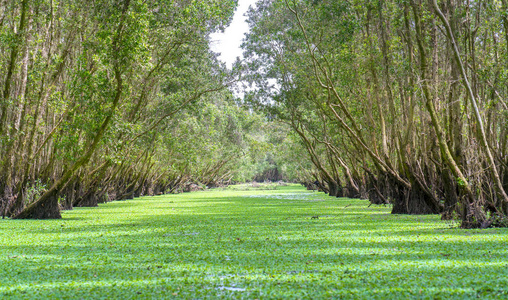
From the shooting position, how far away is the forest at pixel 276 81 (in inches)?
377

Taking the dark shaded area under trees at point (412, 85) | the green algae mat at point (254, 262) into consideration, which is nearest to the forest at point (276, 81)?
the dark shaded area under trees at point (412, 85)

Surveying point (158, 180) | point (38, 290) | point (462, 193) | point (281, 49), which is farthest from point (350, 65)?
point (158, 180)

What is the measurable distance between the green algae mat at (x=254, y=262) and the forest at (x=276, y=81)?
7.18ft

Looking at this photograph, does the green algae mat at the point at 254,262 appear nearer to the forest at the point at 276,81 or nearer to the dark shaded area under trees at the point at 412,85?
the dark shaded area under trees at the point at 412,85

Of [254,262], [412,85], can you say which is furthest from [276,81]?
[254,262]

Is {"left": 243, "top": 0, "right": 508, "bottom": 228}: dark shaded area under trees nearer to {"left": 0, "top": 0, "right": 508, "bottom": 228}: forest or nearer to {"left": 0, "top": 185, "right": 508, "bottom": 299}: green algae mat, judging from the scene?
{"left": 0, "top": 0, "right": 508, "bottom": 228}: forest

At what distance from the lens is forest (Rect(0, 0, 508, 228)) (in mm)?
9578

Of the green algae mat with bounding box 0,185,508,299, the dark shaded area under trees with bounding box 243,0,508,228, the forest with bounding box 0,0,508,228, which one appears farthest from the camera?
the forest with bounding box 0,0,508,228

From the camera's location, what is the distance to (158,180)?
1361 inches

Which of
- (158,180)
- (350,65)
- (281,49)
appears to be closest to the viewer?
(350,65)

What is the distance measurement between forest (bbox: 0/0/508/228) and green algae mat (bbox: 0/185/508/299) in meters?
2.19

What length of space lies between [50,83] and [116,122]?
8.64ft

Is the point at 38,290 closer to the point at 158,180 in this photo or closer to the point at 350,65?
the point at 350,65

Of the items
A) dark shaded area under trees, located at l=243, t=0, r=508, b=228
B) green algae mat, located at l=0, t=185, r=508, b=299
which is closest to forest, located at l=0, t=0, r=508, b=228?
dark shaded area under trees, located at l=243, t=0, r=508, b=228
